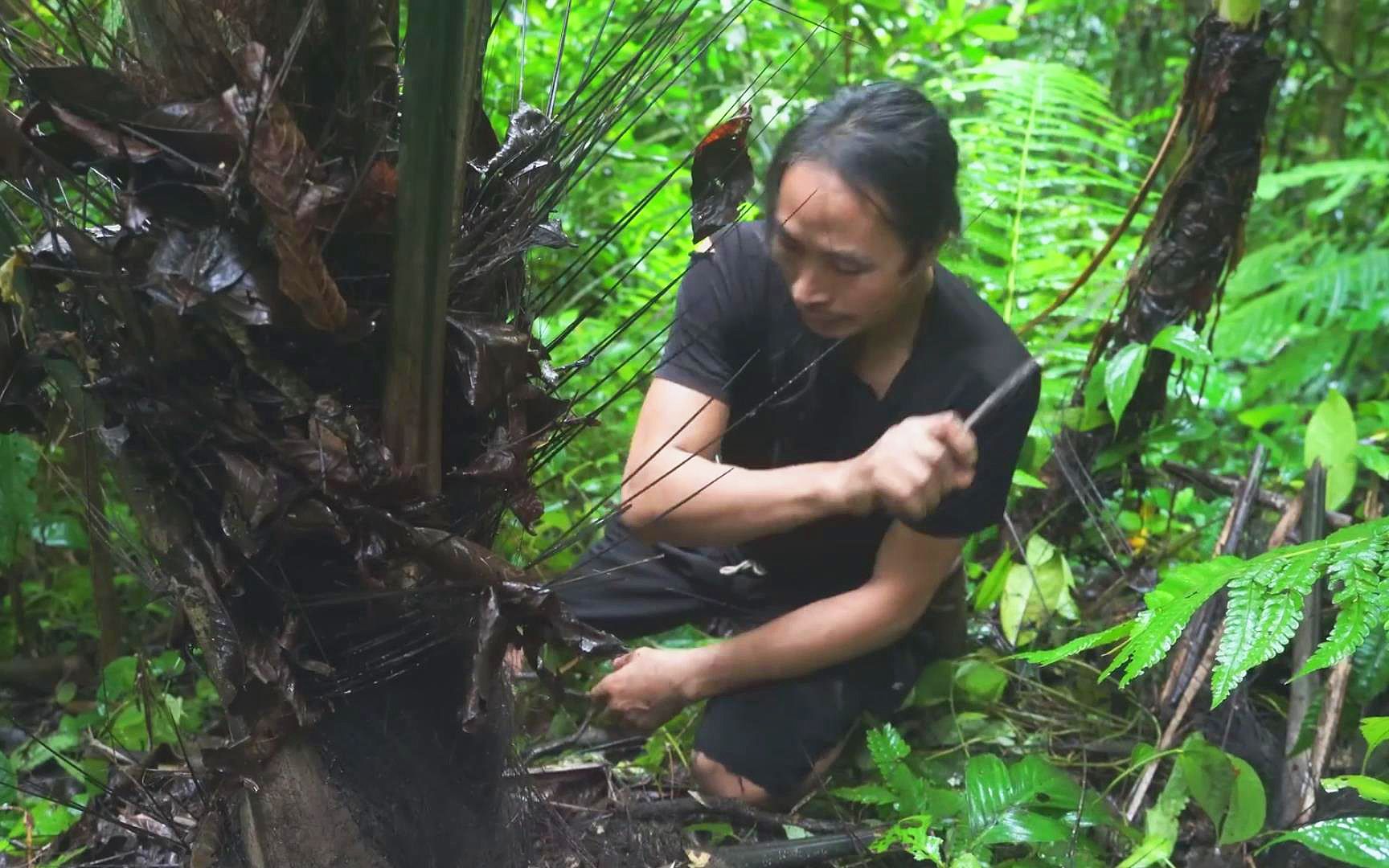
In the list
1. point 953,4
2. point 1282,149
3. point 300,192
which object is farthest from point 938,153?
point 1282,149

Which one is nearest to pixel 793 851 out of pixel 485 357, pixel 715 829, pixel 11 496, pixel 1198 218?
pixel 715 829

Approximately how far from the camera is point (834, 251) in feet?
5.79

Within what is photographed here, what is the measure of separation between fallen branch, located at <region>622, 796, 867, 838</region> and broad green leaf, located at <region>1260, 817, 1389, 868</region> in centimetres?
72

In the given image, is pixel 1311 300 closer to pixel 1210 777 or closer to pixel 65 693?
pixel 1210 777

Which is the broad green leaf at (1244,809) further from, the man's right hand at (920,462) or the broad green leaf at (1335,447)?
the broad green leaf at (1335,447)

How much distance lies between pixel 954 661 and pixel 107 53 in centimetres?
192

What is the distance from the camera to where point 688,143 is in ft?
12.4

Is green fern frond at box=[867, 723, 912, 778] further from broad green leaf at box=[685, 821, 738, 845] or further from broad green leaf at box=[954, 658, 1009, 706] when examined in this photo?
broad green leaf at box=[954, 658, 1009, 706]

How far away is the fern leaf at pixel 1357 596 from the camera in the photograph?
1211 millimetres

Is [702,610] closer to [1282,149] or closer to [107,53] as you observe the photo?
[107,53]

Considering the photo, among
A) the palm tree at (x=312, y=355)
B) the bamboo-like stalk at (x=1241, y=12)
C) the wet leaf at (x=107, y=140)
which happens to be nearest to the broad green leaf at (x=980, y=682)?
the palm tree at (x=312, y=355)

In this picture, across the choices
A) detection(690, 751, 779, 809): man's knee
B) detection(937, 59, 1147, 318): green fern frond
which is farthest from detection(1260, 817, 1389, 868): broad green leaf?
detection(937, 59, 1147, 318): green fern frond

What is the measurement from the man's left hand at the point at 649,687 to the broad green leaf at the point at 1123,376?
1.12 m

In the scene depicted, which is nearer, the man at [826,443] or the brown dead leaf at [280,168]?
the brown dead leaf at [280,168]
